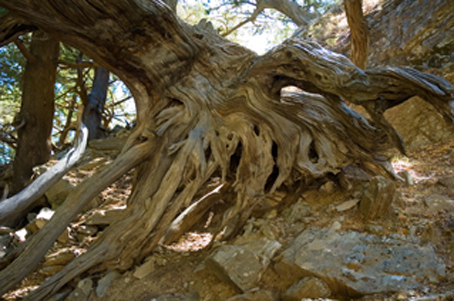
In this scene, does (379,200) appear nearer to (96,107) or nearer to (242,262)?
(242,262)

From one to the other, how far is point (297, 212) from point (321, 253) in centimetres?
83

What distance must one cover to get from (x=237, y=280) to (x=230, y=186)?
1585mm

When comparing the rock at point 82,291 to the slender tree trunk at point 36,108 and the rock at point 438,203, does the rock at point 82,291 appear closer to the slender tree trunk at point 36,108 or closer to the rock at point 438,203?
the rock at point 438,203

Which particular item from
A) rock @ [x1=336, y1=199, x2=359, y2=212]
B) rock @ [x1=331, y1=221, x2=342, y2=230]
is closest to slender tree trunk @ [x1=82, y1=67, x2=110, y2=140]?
rock @ [x1=336, y1=199, x2=359, y2=212]

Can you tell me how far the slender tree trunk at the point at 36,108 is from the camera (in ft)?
21.5

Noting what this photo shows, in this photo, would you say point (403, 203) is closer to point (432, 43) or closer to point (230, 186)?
point (230, 186)

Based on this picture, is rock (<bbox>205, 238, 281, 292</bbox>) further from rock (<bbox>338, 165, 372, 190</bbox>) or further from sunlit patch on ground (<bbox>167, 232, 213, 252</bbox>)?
rock (<bbox>338, 165, 372, 190</bbox>)

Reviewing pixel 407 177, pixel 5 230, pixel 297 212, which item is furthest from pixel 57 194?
pixel 407 177

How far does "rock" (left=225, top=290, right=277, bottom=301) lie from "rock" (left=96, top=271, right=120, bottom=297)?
4.44 ft

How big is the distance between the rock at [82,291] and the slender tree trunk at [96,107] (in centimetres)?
519

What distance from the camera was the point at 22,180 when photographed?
641 cm

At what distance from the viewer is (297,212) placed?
3938mm

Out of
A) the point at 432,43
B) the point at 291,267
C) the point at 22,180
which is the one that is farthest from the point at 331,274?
the point at 22,180

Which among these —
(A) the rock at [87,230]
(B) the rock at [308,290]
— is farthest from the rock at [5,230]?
(B) the rock at [308,290]
